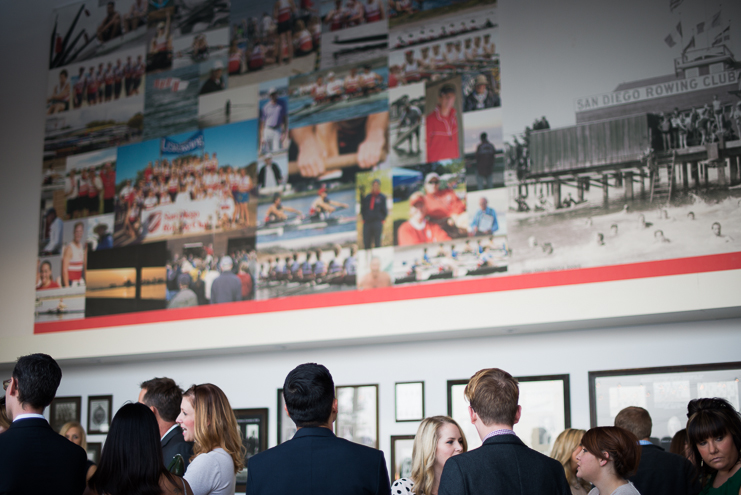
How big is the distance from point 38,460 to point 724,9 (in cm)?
803

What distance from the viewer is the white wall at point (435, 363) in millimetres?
7934

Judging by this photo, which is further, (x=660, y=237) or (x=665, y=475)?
(x=660, y=237)

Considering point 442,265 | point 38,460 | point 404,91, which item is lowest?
point 38,460

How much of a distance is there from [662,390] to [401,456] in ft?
10.7

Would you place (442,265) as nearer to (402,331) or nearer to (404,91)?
(402,331)

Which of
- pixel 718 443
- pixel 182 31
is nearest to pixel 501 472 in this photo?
pixel 718 443

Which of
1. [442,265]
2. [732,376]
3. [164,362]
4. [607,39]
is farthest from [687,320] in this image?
[164,362]

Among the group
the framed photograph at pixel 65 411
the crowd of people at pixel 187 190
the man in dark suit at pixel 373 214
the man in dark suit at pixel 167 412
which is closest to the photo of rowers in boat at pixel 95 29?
the crowd of people at pixel 187 190

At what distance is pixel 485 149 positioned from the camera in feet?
28.9

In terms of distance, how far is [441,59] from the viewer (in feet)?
30.7

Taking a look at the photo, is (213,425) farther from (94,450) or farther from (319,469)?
(94,450)

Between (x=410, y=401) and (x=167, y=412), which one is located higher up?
(x=167, y=412)

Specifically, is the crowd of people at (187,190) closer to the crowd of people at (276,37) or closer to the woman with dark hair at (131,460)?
the crowd of people at (276,37)

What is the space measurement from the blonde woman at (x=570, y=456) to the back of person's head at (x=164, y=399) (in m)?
3.31
